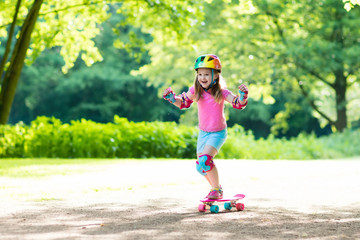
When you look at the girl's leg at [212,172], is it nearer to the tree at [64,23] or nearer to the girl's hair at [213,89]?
the girl's hair at [213,89]

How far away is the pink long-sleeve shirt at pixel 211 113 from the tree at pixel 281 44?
16511mm

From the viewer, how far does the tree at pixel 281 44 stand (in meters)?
22.5

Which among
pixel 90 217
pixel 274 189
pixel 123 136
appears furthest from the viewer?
pixel 123 136

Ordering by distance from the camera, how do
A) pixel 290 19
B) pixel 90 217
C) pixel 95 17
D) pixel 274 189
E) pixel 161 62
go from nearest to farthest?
1. pixel 90 217
2. pixel 274 189
3. pixel 95 17
4. pixel 290 19
5. pixel 161 62

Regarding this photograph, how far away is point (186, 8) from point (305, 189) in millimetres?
9442

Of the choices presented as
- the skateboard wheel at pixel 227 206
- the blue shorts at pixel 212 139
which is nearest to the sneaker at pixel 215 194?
the skateboard wheel at pixel 227 206

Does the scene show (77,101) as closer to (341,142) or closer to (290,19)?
(290,19)

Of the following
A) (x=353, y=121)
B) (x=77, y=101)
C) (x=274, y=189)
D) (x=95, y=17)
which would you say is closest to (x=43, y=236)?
(x=274, y=189)

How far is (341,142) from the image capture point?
72.1 ft

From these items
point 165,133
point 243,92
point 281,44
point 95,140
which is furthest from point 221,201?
point 281,44

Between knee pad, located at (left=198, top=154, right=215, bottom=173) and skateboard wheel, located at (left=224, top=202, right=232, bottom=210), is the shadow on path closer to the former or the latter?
skateboard wheel, located at (left=224, top=202, right=232, bottom=210)

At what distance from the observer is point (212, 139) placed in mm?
5938

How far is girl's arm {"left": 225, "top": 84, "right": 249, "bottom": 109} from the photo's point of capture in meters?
5.57

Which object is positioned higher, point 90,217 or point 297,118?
point 297,118
